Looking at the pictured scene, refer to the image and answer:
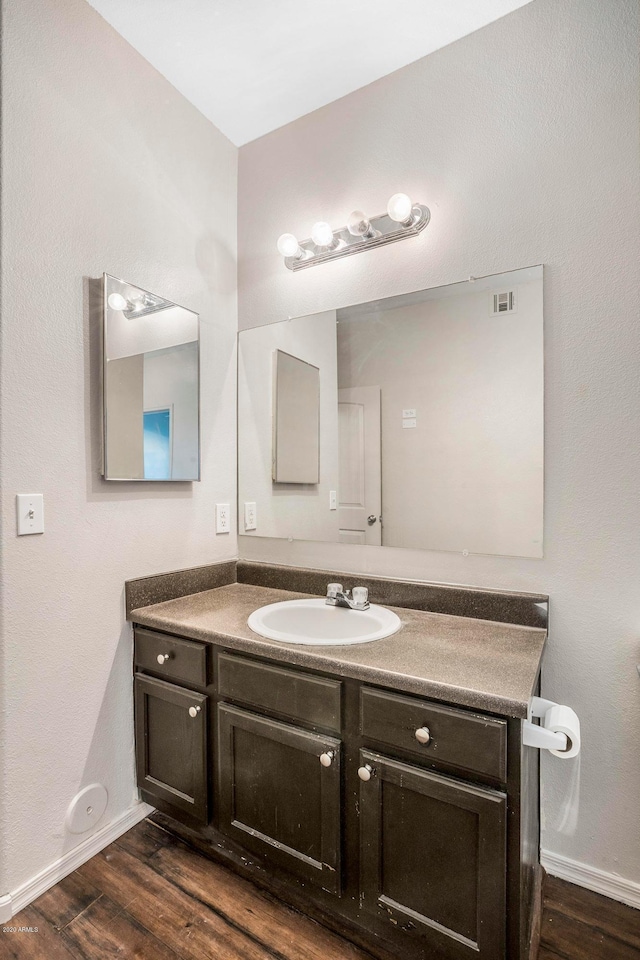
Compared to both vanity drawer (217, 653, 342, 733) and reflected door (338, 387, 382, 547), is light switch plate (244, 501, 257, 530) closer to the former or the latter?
reflected door (338, 387, 382, 547)

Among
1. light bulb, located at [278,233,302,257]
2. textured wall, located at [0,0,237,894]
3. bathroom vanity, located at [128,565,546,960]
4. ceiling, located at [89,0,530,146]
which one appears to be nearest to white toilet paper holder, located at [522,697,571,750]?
bathroom vanity, located at [128,565,546,960]

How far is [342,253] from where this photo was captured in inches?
70.2

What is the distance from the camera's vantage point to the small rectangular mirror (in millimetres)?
1904

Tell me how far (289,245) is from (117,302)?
66 cm

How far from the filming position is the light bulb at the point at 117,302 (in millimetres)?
1546

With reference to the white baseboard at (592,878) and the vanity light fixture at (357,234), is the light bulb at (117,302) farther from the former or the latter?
the white baseboard at (592,878)

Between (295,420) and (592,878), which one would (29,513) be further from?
(592,878)

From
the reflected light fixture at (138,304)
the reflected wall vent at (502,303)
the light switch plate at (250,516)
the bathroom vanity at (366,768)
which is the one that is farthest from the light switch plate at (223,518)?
the reflected wall vent at (502,303)

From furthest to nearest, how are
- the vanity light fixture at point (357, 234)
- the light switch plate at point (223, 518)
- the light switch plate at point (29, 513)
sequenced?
1. the light switch plate at point (223, 518)
2. the vanity light fixture at point (357, 234)
3. the light switch plate at point (29, 513)

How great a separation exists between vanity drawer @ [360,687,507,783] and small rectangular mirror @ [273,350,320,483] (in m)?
0.93

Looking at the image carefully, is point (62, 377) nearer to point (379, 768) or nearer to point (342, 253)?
point (342, 253)

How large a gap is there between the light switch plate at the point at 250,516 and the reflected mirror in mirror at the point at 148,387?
285 mm

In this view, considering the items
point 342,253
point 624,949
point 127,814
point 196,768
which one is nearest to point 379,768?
point 196,768

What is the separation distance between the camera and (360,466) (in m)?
1.78
